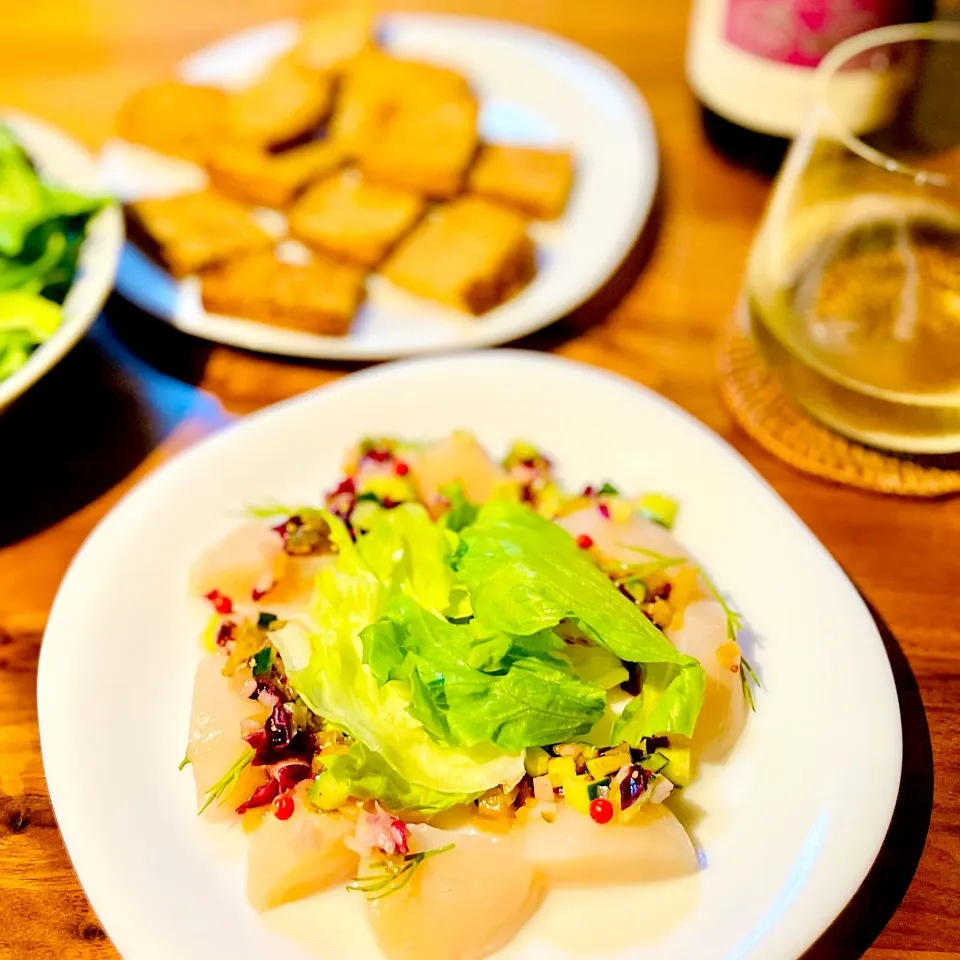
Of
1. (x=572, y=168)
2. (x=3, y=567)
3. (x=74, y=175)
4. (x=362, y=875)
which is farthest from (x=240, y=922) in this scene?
(x=572, y=168)

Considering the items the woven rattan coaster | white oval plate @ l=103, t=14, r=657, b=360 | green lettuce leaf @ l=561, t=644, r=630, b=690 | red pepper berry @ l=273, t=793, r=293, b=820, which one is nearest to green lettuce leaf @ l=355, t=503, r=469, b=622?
green lettuce leaf @ l=561, t=644, r=630, b=690

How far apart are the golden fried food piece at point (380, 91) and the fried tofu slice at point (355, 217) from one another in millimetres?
134

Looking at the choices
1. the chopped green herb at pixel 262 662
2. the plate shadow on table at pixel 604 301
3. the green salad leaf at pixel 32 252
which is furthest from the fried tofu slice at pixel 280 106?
the chopped green herb at pixel 262 662

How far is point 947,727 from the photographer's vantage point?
3.35 ft

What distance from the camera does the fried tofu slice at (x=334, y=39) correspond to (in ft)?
6.17

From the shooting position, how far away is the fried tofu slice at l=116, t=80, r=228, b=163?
1.73 metres

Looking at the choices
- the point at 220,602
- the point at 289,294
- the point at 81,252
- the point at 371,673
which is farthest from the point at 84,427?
the point at 371,673

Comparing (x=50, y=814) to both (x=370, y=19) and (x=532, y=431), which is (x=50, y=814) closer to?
(x=532, y=431)

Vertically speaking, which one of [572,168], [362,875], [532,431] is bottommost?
[362,875]

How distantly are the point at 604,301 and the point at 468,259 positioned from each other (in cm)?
24

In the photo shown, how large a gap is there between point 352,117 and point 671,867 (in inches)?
57.5

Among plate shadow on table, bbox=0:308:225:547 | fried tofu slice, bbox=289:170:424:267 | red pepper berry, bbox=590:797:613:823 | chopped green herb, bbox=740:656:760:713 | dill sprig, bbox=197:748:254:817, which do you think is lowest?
plate shadow on table, bbox=0:308:225:547

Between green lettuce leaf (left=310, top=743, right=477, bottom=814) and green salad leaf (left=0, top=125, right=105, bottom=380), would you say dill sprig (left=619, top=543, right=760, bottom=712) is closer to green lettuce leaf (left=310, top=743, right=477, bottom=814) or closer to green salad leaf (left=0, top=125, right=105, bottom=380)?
green lettuce leaf (left=310, top=743, right=477, bottom=814)

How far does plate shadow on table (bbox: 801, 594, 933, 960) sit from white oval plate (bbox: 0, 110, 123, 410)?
1.06 metres
